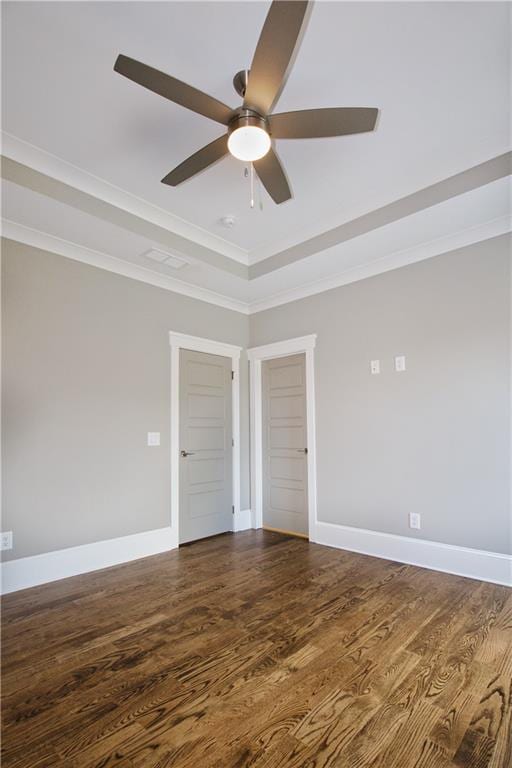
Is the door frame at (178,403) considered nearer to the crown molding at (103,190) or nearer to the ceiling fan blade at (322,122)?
the crown molding at (103,190)

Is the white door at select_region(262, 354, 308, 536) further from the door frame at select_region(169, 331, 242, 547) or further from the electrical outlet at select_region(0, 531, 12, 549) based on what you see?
the electrical outlet at select_region(0, 531, 12, 549)

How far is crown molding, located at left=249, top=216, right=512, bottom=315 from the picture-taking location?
3.08 m

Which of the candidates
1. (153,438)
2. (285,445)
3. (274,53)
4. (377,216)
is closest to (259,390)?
(285,445)

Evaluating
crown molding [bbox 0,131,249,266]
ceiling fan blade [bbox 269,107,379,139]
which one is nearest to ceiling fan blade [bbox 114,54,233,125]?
ceiling fan blade [bbox 269,107,379,139]

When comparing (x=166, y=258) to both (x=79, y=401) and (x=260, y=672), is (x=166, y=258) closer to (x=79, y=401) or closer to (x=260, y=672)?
(x=79, y=401)

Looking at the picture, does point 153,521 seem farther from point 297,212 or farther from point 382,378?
point 297,212

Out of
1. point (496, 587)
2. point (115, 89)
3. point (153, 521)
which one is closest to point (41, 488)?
point (153, 521)

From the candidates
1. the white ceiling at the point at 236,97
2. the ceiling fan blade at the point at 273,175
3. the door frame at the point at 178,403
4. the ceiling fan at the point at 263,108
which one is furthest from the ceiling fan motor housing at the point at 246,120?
the door frame at the point at 178,403

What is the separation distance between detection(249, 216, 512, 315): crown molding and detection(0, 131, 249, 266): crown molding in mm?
907

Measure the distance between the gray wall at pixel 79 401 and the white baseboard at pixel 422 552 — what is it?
5.82ft

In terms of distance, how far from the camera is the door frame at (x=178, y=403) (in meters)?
3.99

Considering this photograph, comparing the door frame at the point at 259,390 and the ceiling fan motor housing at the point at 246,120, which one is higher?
the ceiling fan motor housing at the point at 246,120

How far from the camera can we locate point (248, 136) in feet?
6.08

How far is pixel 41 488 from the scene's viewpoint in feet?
10.0
